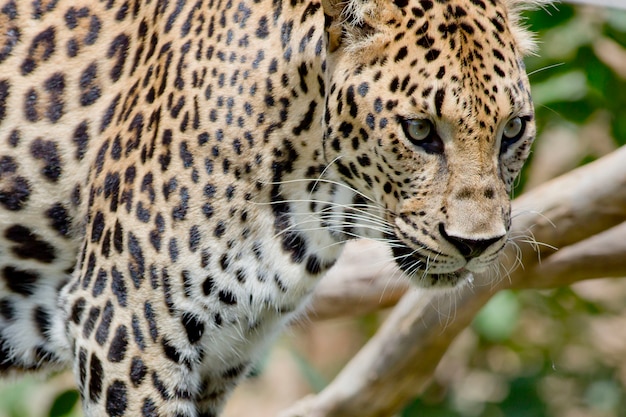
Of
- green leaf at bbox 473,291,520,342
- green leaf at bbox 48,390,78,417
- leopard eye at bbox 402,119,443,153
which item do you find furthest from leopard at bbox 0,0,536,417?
green leaf at bbox 473,291,520,342

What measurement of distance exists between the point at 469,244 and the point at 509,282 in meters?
1.94

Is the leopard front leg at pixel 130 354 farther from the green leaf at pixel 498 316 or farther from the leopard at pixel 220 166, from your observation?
the green leaf at pixel 498 316

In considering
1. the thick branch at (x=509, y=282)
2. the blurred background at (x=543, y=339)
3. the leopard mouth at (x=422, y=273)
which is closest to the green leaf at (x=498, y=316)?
the blurred background at (x=543, y=339)

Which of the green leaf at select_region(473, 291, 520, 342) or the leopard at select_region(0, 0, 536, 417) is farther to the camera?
the green leaf at select_region(473, 291, 520, 342)

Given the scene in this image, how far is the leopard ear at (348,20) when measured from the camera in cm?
439

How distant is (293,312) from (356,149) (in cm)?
119

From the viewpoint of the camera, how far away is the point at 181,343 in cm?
489

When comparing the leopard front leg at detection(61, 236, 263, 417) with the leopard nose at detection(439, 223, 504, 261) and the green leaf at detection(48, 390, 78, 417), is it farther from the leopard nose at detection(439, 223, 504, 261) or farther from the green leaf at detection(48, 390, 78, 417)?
the green leaf at detection(48, 390, 78, 417)

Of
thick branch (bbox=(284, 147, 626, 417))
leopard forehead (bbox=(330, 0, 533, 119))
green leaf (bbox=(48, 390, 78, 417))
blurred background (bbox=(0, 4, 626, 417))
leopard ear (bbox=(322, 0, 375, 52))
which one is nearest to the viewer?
leopard forehead (bbox=(330, 0, 533, 119))

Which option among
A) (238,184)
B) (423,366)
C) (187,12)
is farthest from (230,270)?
(423,366)

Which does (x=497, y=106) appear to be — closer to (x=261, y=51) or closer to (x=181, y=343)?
(x=261, y=51)

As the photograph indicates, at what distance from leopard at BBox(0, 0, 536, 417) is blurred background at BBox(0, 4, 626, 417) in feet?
3.13

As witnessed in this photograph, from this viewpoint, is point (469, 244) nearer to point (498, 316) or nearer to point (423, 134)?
point (423, 134)

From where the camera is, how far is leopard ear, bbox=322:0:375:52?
14.4 ft
